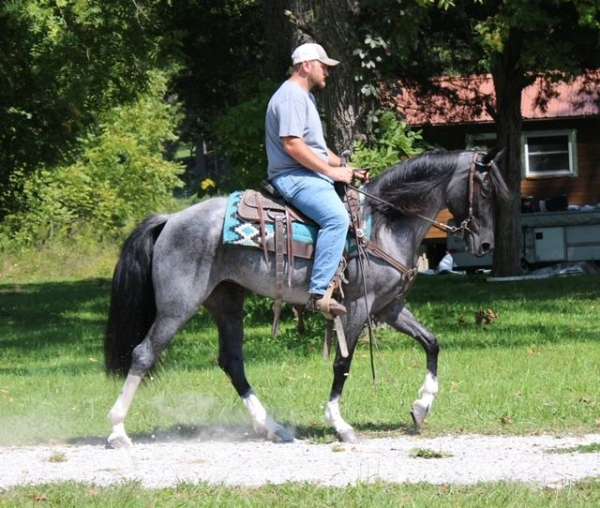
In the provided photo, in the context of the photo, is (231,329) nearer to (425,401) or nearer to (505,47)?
(425,401)

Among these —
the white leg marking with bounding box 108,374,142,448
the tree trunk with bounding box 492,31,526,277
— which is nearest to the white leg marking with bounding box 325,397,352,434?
the white leg marking with bounding box 108,374,142,448

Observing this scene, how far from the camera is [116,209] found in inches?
1716

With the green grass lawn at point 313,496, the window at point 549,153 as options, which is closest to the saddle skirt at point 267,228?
the green grass lawn at point 313,496

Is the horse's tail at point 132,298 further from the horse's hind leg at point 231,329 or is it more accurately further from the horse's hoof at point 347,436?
the horse's hoof at point 347,436

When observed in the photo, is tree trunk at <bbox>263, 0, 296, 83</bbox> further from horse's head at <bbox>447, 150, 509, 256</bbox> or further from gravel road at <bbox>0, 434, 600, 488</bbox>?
gravel road at <bbox>0, 434, 600, 488</bbox>

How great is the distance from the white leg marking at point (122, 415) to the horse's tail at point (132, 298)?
0.36 m

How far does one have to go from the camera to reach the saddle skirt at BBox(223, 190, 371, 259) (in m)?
9.96

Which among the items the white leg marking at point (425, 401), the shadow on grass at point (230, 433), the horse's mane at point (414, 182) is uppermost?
the horse's mane at point (414, 182)

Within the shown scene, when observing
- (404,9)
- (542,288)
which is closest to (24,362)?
(404,9)

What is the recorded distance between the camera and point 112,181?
44688 millimetres

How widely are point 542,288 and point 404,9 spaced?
884cm

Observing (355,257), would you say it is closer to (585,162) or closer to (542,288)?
(542,288)

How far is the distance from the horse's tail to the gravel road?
0.74m

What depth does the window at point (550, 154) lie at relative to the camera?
39.7m
